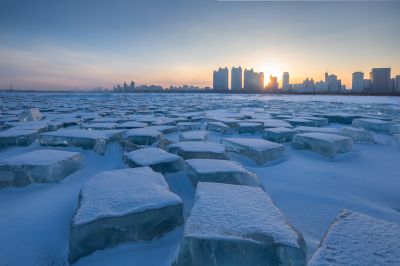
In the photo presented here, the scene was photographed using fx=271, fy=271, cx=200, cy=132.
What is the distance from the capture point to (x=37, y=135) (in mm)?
3465

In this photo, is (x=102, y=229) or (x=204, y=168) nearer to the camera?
(x=102, y=229)

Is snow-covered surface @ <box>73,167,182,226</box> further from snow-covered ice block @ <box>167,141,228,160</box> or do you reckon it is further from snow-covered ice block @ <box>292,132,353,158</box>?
snow-covered ice block @ <box>292,132,353,158</box>

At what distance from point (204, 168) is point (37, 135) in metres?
2.62

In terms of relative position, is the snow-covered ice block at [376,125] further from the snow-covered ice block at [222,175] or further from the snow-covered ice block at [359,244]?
the snow-covered ice block at [359,244]

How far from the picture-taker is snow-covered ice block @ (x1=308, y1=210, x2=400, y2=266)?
35.7 inches

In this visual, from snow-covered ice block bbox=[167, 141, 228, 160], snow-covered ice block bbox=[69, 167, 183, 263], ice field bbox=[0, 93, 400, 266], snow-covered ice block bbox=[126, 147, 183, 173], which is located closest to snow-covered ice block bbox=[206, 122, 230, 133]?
ice field bbox=[0, 93, 400, 266]

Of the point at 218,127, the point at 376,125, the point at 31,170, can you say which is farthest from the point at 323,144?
the point at 31,170

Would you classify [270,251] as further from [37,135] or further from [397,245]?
[37,135]

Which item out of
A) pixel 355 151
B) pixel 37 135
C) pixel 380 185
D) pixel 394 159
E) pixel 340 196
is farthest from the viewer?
pixel 37 135

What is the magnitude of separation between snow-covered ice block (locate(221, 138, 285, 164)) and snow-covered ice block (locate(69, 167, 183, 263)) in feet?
4.37

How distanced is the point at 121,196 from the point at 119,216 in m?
0.20

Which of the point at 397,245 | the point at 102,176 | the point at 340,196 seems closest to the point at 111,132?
the point at 102,176

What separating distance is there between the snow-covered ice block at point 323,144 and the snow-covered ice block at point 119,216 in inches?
81.7

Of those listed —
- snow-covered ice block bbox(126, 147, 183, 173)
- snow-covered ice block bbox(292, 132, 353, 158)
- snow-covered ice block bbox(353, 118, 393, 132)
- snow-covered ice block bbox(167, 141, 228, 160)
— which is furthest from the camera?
snow-covered ice block bbox(353, 118, 393, 132)
